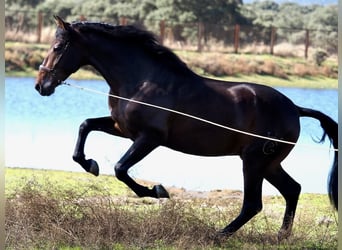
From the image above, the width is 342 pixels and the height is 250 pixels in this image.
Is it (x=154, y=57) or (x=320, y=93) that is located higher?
(x=154, y=57)

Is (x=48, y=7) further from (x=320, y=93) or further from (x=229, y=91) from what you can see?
(x=229, y=91)

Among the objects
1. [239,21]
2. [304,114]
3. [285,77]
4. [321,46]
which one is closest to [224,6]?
[239,21]

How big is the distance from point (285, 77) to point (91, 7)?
10223 mm

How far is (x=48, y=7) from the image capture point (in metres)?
31.5

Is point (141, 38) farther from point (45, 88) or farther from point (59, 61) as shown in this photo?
point (45, 88)

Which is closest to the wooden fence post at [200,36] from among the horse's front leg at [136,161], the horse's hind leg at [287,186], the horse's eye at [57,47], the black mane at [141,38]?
the horse's hind leg at [287,186]

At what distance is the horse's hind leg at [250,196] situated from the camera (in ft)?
25.9

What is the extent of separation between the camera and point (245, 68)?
22266mm

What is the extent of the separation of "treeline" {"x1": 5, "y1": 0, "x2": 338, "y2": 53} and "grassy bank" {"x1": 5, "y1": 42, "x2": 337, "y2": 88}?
205cm

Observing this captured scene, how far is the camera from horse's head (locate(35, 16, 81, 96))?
7824 mm

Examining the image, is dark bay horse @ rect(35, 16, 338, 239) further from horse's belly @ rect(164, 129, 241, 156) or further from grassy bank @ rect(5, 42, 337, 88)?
grassy bank @ rect(5, 42, 337, 88)

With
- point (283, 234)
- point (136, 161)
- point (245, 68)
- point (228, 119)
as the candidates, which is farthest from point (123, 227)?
point (245, 68)

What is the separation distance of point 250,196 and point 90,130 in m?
1.57

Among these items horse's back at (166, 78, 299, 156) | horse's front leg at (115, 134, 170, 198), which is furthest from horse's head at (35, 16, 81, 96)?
horse's back at (166, 78, 299, 156)
